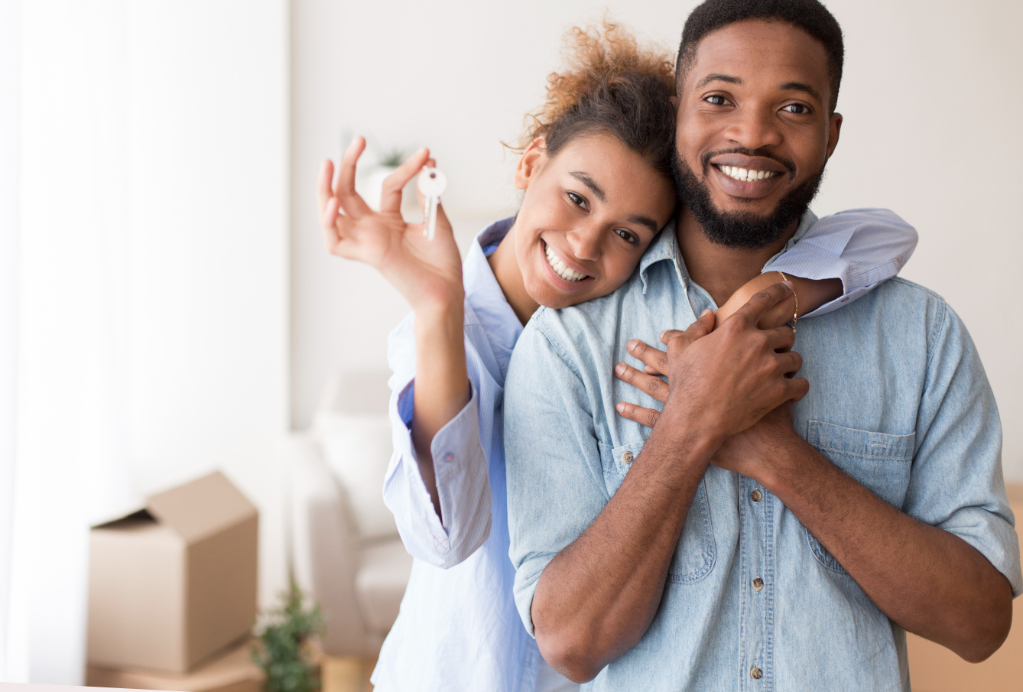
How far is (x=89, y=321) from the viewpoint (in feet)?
6.76

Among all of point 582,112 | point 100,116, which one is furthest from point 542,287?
point 100,116

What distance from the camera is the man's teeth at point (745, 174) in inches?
35.7

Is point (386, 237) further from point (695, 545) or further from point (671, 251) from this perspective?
point (695, 545)

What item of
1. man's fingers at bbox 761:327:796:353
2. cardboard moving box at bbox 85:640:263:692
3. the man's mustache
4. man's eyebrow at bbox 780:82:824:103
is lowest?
cardboard moving box at bbox 85:640:263:692

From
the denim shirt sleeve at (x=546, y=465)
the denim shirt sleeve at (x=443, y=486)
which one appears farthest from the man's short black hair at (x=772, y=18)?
the denim shirt sleeve at (x=443, y=486)

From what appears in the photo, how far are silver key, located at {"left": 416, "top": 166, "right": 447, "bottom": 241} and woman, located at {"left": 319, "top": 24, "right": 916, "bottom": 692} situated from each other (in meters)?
0.01

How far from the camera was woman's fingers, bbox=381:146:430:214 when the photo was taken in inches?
34.4

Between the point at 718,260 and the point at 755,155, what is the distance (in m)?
0.16

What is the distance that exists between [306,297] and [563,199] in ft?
7.40

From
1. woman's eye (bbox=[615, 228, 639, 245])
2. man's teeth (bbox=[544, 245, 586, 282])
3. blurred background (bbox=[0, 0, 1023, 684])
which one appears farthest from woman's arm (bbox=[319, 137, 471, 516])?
blurred background (bbox=[0, 0, 1023, 684])

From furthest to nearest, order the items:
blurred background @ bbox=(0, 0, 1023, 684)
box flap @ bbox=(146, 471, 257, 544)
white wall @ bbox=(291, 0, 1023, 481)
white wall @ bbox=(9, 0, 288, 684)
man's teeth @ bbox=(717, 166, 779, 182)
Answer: white wall @ bbox=(291, 0, 1023, 481) < box flap @ bbox=(146, 471, 257, 544) < blurred background @ bbox=(0, 0, 1023, 684) < white wall @ bbox=(9, 0, 288, 684) < man's teeth @ bbox=(717, 166, 779, 182)

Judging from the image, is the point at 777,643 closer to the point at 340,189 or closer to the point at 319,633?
the point at 340,189

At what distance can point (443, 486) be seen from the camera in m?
0.90

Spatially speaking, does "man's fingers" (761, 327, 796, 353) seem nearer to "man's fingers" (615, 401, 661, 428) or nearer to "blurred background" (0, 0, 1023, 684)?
"man's fingers" (615, 401, 661, 428)
